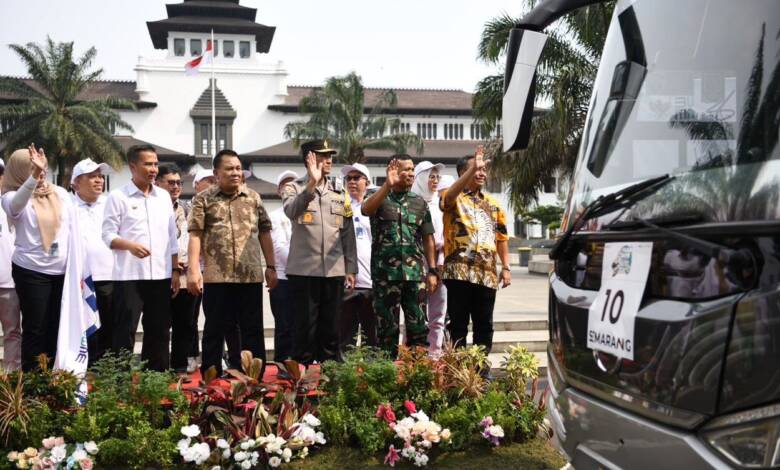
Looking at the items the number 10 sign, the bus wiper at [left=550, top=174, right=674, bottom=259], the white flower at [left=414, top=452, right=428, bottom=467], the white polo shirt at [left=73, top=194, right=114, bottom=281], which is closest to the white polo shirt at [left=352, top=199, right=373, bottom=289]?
the white polo shirt at [left=73, top=194, right=114, bottom=281]

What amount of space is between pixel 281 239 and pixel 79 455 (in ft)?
13.8

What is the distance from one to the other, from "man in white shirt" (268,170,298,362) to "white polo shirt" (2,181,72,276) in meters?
1.92

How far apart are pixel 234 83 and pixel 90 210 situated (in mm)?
59601

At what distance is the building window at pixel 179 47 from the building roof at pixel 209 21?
2.92ft

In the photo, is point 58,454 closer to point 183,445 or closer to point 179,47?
point 183,445

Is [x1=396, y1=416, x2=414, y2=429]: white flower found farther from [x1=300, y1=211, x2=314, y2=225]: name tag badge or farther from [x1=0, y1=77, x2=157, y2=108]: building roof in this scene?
[x1=0, y1=77, x2=157, y2=108]: building roof

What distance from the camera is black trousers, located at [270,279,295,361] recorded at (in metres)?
7.53

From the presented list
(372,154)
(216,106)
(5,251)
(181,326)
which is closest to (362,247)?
(181,326)

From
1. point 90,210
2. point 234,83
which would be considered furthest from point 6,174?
point 234,83

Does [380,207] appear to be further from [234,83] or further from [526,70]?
[234,83]

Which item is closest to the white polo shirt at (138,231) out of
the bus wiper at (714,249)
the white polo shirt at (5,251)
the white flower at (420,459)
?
the white polo shirt at (5,251)

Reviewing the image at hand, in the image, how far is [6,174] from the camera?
613cm

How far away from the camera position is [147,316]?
6.20 metres

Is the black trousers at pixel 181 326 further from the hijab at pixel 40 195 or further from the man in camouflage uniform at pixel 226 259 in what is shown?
the hijab at pixel 40 195
